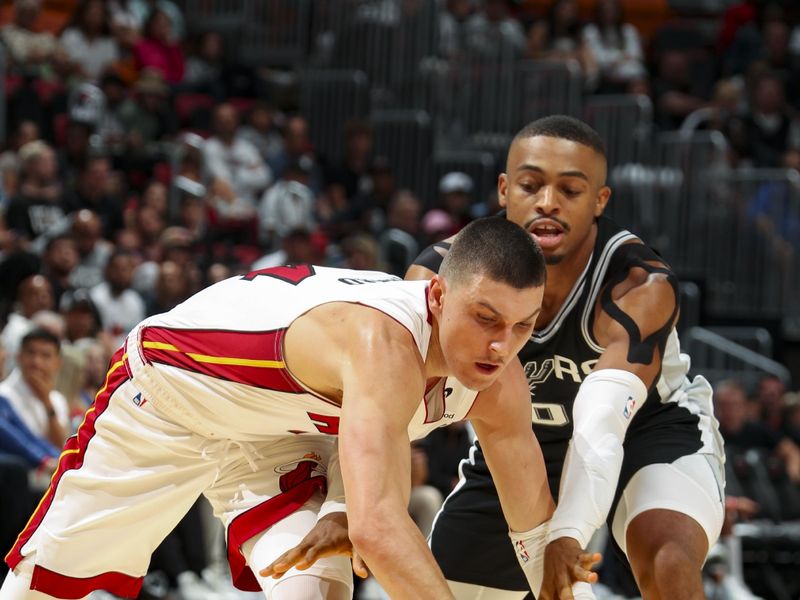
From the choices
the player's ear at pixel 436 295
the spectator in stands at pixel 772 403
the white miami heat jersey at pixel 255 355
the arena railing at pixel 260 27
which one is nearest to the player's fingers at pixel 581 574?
the white miami heat jersey at pixel 255 355

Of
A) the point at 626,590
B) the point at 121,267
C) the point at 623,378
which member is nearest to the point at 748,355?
the point at 626,590

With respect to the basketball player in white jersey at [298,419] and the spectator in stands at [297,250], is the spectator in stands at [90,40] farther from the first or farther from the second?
the basketball player in white jersey at [298,419]

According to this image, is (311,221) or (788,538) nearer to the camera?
(788,538)

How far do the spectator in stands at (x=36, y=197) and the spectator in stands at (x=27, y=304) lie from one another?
156 cm

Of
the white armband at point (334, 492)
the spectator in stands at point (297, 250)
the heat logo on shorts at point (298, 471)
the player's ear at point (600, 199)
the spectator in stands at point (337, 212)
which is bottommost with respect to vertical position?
the spectator in stands at point (337, 212)

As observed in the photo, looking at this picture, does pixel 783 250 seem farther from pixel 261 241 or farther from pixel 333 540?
pixel 333 540

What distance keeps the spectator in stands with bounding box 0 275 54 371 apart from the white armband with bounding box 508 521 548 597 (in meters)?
5.72

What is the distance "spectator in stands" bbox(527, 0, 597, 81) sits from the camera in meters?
15.3

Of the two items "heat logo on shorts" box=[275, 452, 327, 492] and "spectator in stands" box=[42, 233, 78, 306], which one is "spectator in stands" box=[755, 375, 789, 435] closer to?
"spectator in stands" box=[42, 233, 78, 306]

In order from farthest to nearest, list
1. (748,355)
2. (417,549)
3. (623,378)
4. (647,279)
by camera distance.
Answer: (748,355) < (647,279) < (623,378) < (417,549)

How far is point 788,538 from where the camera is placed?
10375 mm

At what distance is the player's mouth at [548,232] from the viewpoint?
4.84 m

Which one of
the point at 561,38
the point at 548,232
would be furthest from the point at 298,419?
the point at 561,38

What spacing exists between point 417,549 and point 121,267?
751 cm
